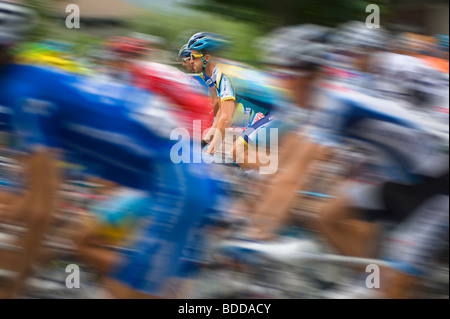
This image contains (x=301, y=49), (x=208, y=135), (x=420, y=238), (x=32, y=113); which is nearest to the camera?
(x=32, y=113)

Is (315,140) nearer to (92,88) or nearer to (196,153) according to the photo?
(196,153)

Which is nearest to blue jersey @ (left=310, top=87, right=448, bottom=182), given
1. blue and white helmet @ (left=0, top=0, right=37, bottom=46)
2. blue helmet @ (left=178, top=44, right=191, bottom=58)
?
blue helmet @ (left=178, top=44, right=191, bottom=58)

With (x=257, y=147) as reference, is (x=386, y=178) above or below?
below

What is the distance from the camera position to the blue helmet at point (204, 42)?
3.21m

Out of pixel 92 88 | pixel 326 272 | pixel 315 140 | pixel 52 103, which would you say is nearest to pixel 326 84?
pixel 315 140

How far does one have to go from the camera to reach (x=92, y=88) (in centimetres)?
244

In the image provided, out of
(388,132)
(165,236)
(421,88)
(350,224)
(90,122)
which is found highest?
(421,88)

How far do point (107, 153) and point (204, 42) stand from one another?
108 centimetres

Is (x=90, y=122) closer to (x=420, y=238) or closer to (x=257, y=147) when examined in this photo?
(x=257, y=147)

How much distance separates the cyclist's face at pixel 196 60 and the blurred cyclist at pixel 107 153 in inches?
28.2

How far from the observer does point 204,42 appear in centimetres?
325

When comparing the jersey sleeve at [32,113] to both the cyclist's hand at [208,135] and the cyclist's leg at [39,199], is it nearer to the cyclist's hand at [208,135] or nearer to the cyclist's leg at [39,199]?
the cyclist's leg at [39,199]

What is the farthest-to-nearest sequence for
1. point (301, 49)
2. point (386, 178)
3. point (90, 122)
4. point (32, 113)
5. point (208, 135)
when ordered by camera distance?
point (208, 135)
point (301, 49)
point (386, 178)
point (90, 122)
point (32, 113)

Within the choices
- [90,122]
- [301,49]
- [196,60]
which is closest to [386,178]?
[301,49]
